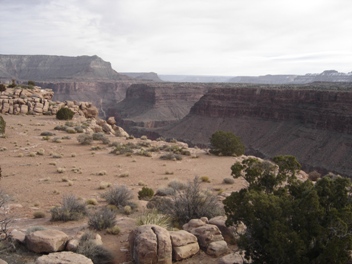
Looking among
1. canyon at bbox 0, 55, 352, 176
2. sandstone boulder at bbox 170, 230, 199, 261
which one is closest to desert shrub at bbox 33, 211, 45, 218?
sandstone boulder at bbox 170, 230, 199, 261

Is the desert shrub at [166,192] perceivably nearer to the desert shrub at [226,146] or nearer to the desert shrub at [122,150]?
the desert shrub at [122,150]

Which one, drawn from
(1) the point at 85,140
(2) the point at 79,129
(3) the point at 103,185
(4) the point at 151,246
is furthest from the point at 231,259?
(2) the point at 79,129

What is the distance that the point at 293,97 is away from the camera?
226 feet

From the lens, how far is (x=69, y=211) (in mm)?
11445

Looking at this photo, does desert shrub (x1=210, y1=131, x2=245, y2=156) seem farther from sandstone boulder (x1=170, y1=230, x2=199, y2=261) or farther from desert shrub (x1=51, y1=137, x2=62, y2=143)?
sandstone boulder (x1=170, y1=230, x2=199, y2=261)

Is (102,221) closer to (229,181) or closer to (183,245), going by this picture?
(183,245)

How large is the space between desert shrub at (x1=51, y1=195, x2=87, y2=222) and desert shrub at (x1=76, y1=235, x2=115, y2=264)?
2.84 meters

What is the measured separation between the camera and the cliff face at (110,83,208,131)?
375 feet

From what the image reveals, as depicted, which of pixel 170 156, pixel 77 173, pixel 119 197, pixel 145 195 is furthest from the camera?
pixel 170 156

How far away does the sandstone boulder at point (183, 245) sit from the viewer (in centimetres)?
838

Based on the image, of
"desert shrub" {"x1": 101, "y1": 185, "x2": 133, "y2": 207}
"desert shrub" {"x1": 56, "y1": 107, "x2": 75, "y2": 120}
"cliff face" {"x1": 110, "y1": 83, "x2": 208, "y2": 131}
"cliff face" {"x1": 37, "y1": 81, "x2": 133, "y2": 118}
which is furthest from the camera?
"cliff face" {"x1": 37, "y1": 81, "x2": 133, "y2": 118}

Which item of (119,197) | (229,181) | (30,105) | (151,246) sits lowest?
(229,181)

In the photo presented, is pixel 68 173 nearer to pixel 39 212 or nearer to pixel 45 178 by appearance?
pixel 45 178

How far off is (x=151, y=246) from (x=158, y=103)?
115 m
